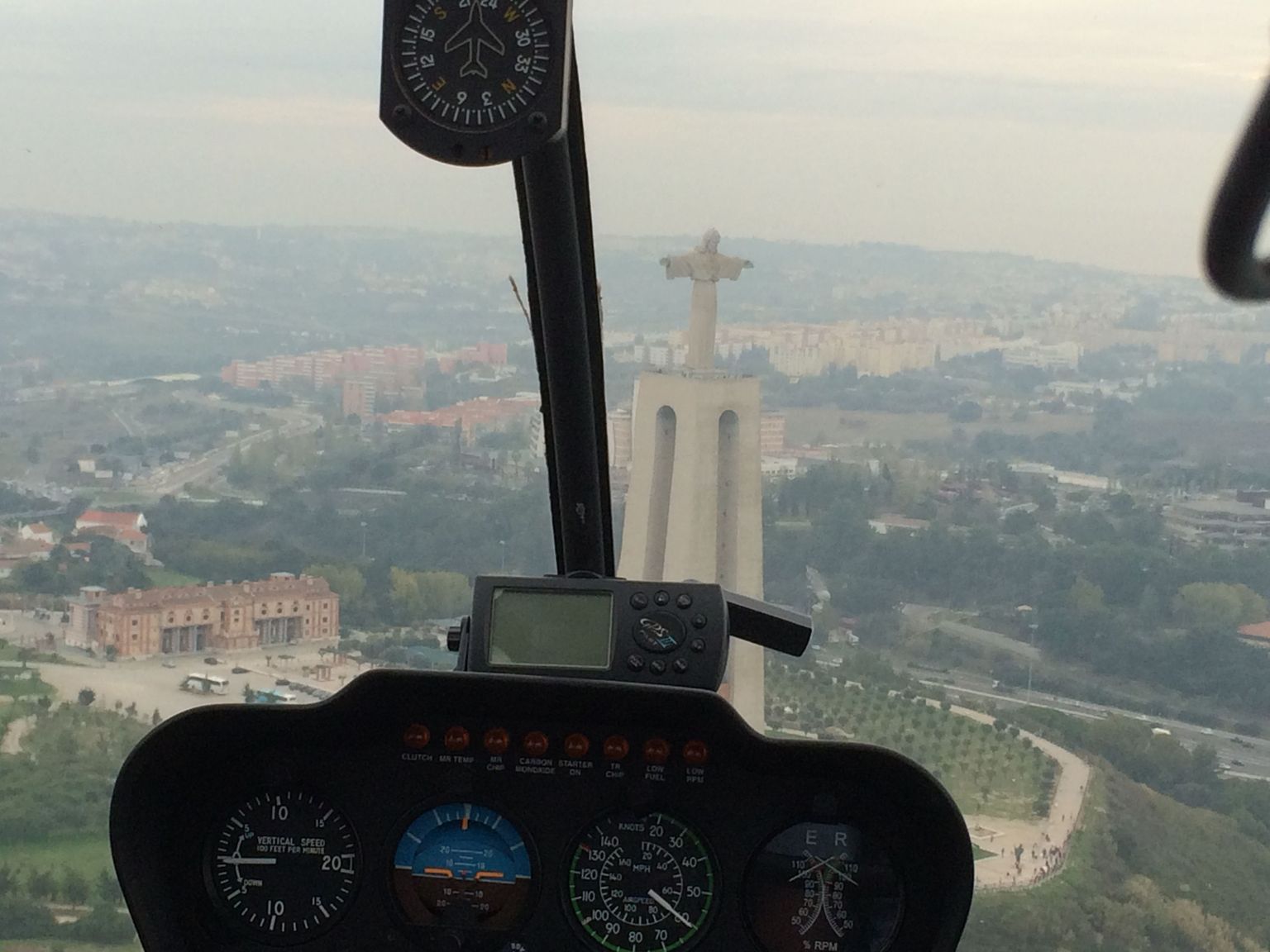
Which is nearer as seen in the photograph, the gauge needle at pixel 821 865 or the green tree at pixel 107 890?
the gauge needle at pixel 821 865

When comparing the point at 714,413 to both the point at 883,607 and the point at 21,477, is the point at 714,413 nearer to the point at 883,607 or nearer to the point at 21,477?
the point at 883,607

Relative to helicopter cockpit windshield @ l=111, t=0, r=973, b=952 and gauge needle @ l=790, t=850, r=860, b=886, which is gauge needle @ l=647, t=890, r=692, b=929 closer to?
helicopter cockpit windshield @ l=111, t=0, r=973, b=952

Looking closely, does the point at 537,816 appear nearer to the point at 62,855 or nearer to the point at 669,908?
the point at 669,908

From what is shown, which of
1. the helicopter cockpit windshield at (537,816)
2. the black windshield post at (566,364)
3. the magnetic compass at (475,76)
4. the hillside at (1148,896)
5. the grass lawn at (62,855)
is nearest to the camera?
the magnetic compass at (475,76)

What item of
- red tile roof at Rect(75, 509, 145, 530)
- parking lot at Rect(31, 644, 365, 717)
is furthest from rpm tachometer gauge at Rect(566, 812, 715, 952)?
red tile roof at Rect(75, 509, 145, 530)

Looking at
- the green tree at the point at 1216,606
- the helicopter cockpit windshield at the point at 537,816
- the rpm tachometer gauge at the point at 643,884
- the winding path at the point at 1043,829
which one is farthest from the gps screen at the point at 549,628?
the green tree at the point at 1216,606

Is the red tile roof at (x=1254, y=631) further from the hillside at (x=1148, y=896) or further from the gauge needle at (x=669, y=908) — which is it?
the gauge needle at (x=669, y=908)

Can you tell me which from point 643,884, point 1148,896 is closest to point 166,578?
point 643,884
